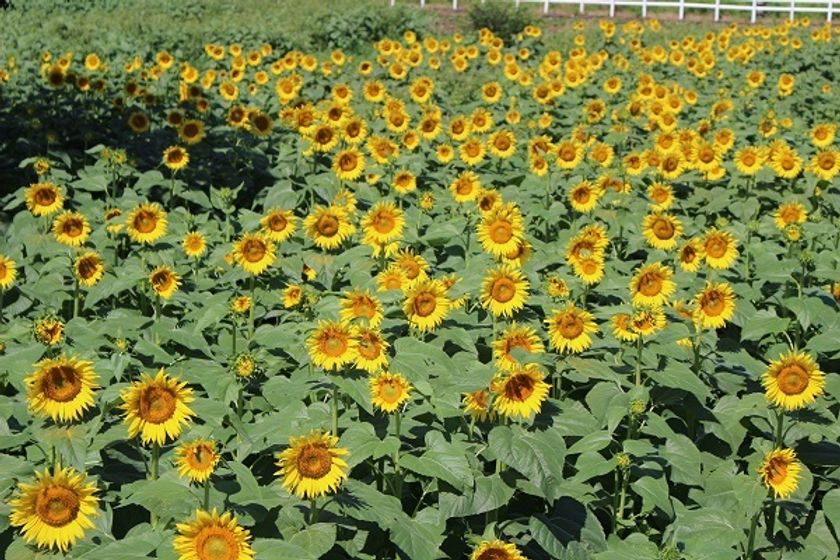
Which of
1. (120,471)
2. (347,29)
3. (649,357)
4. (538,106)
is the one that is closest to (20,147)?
(538,106)

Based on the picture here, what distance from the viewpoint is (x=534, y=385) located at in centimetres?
324

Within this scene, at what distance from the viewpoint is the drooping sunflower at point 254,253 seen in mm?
4957

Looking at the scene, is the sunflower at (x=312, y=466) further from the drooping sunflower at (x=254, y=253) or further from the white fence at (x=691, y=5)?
the white fence at (x=691, y=5)

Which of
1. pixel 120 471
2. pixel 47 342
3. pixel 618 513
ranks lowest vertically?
pixel 618 513

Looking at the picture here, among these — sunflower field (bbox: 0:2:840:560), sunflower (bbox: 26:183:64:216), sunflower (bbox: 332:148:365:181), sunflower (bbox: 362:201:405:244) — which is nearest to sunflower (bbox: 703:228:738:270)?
sunflower field (bbox: 0:2:840:560)

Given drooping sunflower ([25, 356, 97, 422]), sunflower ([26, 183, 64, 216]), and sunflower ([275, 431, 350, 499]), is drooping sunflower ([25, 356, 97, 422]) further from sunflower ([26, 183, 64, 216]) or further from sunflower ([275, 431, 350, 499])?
sunflower ([26, 183, 64, 216])

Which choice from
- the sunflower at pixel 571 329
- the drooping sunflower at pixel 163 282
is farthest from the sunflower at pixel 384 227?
the sunflower at pixel 571 329

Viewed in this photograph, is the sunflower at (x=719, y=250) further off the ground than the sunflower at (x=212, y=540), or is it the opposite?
the sunflower at (x=719, y=250)

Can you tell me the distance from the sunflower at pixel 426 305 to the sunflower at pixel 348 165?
9.58ft

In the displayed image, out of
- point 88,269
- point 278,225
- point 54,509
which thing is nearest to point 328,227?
point 278,225

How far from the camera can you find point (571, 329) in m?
3.84

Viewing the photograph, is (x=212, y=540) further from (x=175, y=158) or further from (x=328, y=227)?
(x=175, y=158)

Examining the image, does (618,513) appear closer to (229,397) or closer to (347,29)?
(229,397)

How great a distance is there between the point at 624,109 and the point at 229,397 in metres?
7.17
